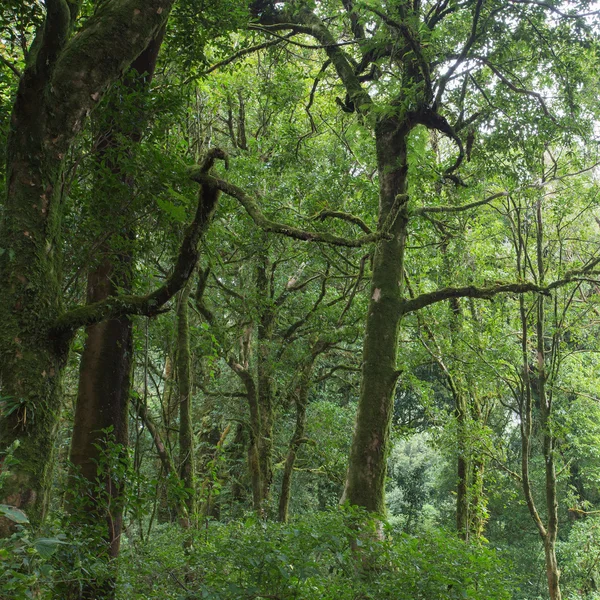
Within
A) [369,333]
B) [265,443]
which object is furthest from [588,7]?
[265,443]

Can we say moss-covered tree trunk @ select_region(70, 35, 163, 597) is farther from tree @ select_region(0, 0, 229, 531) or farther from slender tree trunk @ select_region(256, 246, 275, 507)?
slender tree trunk @ select_region(256, 246, 275, 507)

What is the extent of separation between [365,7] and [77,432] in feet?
17.7

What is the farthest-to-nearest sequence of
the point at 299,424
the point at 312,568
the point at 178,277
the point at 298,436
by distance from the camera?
1. the point at 299,424
2. the point at 298,436
3. the point at 312,568
4. the point at 178,277

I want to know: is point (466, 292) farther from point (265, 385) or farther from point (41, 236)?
point (265, 385)

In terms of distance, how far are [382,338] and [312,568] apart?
3.34 metres

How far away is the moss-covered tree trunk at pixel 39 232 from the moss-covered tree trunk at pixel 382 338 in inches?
131

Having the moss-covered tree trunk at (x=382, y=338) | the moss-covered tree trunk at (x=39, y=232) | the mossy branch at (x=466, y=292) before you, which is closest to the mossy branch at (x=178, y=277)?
the moss-covered tree trunk at (x=39, y=232)

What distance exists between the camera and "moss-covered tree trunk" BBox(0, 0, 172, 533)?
277cm

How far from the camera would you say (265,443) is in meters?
11.0

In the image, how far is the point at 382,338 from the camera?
6605 millimetres

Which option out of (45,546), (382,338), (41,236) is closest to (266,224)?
(41,236)

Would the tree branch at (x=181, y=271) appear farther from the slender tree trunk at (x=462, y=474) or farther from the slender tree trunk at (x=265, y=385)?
the slender tree trunk at (x=462, y=474)

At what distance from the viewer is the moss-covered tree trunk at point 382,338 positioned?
239 inches

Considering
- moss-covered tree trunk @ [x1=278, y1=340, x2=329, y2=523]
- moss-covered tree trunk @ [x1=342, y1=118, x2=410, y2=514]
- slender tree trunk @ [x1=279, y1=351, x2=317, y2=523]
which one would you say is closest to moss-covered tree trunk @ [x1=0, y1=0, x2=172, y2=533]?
moss-covered tree trunk @ [x1=342, y1=118, x2=410, y2=514]
